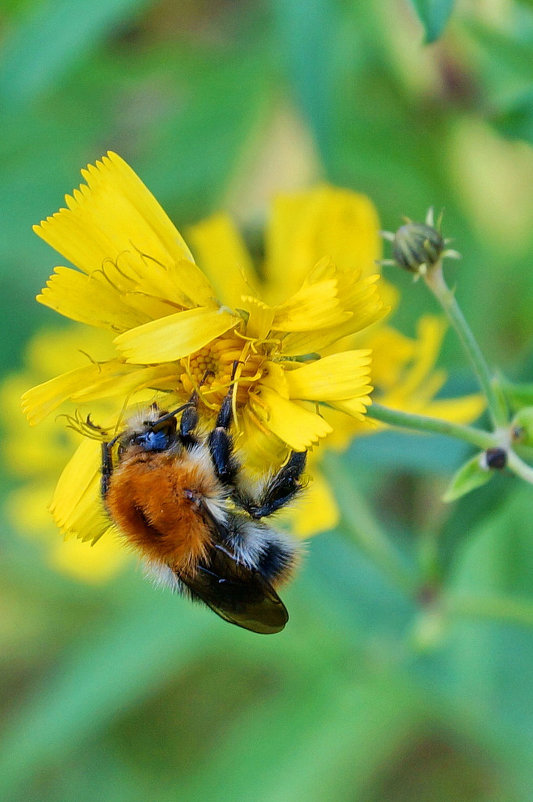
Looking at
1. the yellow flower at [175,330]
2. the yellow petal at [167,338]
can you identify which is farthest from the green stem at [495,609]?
the yellow petal at [167,338]

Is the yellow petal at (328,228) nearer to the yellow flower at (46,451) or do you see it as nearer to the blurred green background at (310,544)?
the blurred green background at (310,544)

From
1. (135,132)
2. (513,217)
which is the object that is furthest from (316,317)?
(135,132)

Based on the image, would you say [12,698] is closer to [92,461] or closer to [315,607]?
[315,607]

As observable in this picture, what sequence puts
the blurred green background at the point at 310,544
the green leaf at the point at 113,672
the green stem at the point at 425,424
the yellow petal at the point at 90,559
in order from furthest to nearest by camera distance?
the green leaf at the point at 113,672 < the yellow petal at the point at 90,559 < the blurred green background at the point at 310,544 < the green stem at the point at 425,424

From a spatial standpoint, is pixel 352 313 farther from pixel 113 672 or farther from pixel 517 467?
pixel 113 672

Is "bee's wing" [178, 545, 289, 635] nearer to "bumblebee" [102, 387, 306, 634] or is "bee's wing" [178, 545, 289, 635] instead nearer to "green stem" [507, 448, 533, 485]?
"bumblebee" [102, 387, 306, 634]

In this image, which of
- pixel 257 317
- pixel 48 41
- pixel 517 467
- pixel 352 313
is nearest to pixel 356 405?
pixel 352 313

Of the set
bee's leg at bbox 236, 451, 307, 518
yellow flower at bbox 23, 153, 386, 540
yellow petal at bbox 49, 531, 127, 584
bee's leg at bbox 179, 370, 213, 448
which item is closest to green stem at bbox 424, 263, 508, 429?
yellow flower at bbox 23, 153, 386, 540
